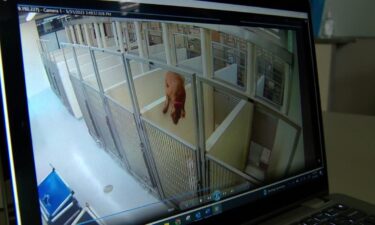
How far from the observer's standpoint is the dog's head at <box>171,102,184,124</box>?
1.32 feet

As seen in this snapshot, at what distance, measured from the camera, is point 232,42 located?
18.0 inches

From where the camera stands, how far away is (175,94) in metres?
0.40

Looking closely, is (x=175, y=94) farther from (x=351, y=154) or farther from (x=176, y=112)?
(x=351, y=154)

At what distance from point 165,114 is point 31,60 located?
6.3 inches

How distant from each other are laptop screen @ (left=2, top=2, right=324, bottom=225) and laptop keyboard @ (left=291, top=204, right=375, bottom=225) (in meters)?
0.06

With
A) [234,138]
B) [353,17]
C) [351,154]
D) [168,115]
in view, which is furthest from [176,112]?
[353,17]

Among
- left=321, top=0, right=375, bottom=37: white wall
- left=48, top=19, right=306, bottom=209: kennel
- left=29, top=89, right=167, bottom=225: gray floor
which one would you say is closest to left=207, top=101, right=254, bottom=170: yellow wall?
left=48, top=19, right=306, bottom=209: kennel

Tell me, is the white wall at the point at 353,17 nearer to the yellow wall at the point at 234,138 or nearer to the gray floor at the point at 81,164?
the yellow wall at the point at 234,138

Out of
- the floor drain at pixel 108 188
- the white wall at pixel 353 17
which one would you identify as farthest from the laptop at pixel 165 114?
Result: the white wall at pixel 353 17

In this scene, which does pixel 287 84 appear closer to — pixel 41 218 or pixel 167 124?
pixel 167 124

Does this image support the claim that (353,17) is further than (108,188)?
Yes

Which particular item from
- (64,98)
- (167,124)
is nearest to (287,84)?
(167,124)

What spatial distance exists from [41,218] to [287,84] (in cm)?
41

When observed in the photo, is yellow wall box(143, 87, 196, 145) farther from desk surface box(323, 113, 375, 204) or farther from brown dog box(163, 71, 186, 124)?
desk surface box(323, 113, 375, 204)
